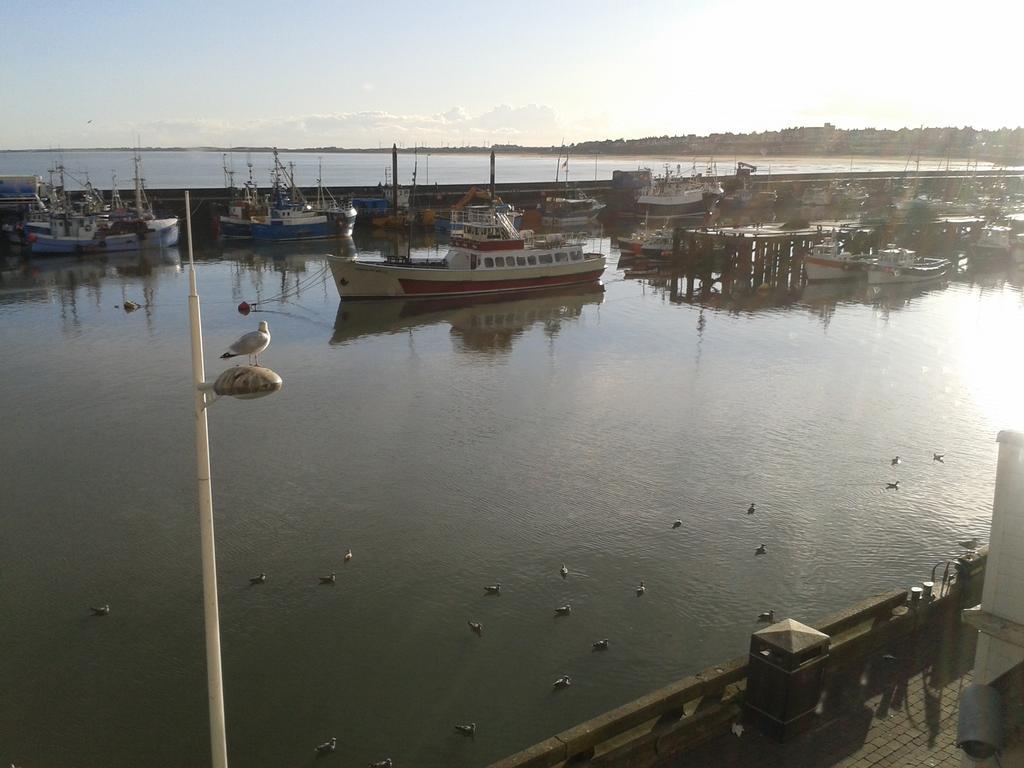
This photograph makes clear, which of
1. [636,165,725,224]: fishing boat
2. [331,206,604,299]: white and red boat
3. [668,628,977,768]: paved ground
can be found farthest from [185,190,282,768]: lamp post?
[636,165,725,224]: fishing boat

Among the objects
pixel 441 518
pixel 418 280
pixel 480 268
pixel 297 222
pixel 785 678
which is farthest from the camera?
pixel 297 222

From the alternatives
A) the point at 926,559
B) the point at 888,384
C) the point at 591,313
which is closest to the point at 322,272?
the point at 591,313

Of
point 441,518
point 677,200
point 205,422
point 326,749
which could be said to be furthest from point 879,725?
point 677,200

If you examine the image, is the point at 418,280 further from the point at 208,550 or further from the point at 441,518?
the point at 208,550

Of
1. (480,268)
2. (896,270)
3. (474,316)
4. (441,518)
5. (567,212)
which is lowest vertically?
(441,518)

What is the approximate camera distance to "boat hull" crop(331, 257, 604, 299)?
38.0 m

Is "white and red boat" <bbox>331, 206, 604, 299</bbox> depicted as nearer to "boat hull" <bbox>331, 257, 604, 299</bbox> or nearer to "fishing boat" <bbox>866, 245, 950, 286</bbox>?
"boat hull" <bbox>331, 257, 604, 299</bbox>

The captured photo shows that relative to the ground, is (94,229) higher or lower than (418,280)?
higher

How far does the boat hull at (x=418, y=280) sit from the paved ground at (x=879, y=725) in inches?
1220

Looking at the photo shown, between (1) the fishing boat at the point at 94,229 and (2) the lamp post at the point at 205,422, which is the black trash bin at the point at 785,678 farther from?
(1) the fishing boat at the point at 94,229

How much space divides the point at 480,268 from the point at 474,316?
12.9 ft

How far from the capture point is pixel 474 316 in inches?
1451

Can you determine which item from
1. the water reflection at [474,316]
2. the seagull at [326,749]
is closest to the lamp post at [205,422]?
the seagull at [326,749]

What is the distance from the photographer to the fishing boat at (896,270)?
44.6m
